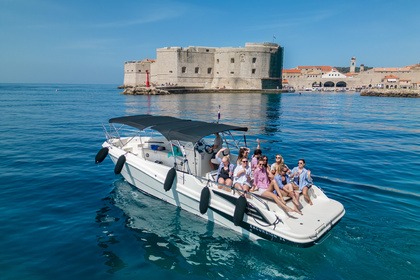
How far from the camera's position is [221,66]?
74500mm

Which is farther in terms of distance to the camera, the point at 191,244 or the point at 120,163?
the point at 120,163

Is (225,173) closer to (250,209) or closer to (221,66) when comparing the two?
(250,209)

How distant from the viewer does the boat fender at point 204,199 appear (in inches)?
290

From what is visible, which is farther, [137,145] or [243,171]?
[137,145]

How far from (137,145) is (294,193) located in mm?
5746

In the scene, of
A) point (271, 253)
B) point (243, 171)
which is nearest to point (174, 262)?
point (271, 253)

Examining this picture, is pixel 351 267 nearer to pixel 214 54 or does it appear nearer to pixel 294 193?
pixel 294 193

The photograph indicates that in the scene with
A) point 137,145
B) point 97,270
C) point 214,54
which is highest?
point 214,54

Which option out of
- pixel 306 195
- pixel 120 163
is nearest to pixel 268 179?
pixel 306 195

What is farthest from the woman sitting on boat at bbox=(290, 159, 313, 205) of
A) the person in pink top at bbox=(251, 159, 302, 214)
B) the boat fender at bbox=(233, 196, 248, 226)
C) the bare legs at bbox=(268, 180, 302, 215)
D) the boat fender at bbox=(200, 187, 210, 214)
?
the boat fender at bbox=(200, 187, 210, 214)

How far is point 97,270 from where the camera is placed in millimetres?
5977

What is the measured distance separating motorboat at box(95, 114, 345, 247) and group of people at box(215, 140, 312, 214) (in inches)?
6.5

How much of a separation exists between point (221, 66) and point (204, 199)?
229 feet

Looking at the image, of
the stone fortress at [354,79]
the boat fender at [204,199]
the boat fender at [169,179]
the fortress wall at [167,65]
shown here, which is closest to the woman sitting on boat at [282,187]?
the boat fender at [204,199]
